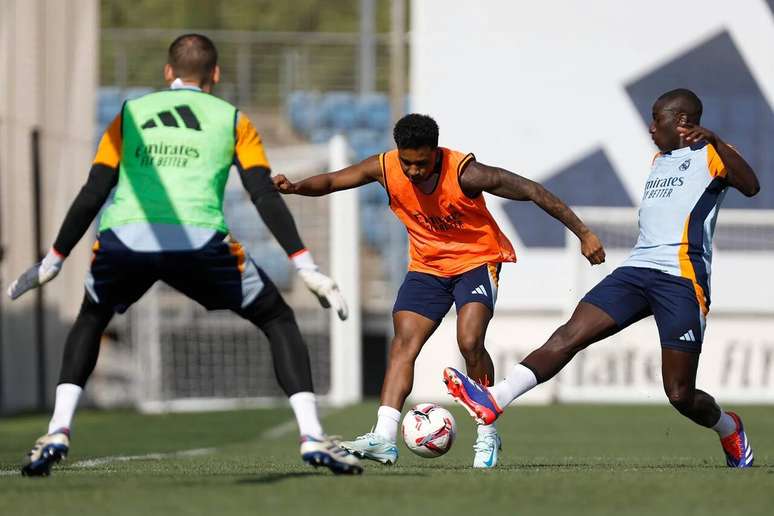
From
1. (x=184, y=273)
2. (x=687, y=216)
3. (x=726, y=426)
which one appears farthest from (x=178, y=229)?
(x=726, y=426)

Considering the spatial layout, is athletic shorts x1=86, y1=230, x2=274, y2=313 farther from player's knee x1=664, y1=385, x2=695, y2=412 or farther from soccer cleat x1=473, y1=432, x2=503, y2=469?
player's knee x1=664, y1=385, x2=695, y2=412

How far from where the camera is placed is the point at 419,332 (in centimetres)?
857

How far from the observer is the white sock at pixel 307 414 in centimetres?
651

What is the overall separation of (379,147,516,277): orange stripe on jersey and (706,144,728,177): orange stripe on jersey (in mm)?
1324

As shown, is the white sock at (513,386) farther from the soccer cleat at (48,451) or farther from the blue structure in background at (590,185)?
the blue structure in background at (590,185)

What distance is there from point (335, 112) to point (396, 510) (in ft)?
→ 72.9

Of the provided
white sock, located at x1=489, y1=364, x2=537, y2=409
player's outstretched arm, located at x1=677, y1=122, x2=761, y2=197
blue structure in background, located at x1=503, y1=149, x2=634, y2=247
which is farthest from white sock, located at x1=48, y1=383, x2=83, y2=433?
blue structure in background, located at x1=503, y1=149, x2=634, y2=247

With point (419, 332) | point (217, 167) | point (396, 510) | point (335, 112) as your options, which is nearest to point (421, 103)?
point (335, 112)

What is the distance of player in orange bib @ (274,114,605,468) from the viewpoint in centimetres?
827

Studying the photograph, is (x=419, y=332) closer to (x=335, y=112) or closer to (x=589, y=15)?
(x=589, y=15)

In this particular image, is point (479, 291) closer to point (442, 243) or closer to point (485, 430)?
point (442, 243)

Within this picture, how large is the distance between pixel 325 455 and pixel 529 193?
2395 mm

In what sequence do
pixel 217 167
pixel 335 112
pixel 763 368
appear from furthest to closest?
pixel 335 112 → pixel 763 368 → pixel 217 167

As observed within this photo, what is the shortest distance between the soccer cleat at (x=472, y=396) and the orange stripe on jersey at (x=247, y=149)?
5.40ft
